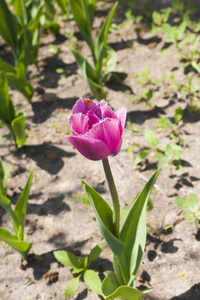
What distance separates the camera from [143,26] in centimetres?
366

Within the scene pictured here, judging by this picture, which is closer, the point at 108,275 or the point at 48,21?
the point at 108,275

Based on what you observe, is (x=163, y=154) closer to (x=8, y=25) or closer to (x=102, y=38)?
(x=102, y=38)

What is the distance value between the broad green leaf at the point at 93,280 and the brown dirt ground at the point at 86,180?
10cm

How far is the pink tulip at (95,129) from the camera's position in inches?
41.1

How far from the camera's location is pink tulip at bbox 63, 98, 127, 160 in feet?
3.42

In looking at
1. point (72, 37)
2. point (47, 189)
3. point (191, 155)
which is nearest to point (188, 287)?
point (191, 155)

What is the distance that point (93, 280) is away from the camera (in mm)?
1688

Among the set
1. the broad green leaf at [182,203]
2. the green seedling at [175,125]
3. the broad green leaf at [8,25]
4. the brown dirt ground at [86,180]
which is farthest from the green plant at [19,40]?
the broad green leaf at [182,203]

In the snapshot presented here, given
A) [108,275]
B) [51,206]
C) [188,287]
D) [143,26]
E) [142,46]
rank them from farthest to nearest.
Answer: [143,26] → [142,46] → [51,206] → [188,287] → [108,275]

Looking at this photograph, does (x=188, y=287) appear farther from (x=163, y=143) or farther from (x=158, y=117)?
(x=158, y=117)

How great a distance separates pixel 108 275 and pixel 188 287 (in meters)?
0.42

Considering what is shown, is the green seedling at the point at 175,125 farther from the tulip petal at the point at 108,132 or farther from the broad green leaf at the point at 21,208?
the tulip petal at the point at 108,132

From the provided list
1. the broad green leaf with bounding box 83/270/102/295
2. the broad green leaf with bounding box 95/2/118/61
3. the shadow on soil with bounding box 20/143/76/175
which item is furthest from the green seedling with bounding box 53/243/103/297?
the broad green leaf with bounding box 95/2/118/61

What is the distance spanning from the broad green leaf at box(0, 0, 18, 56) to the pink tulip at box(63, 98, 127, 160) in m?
1.93
